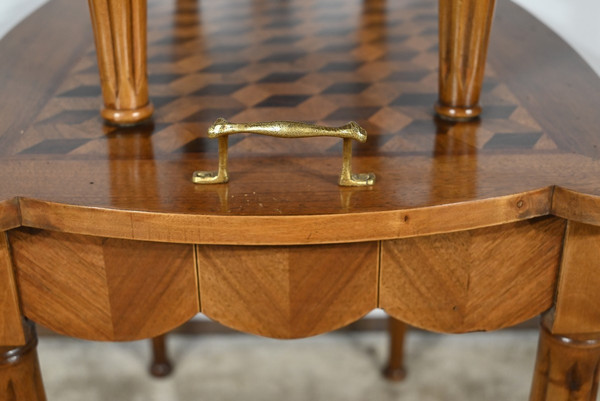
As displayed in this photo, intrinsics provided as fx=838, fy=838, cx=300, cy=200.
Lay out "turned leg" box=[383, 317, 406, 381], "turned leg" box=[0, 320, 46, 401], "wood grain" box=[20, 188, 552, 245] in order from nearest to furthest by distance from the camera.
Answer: "wood grain" box=[20, 188, 552, 245] < "turned leg" box=[0, 320, 46, 401] < "turned leg" box=[383, 317, 406, 381]

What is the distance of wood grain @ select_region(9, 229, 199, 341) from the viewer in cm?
80

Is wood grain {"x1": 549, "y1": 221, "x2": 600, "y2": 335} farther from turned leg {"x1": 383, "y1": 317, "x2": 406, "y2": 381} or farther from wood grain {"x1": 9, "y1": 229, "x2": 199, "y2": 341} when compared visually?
turned leg {"x1": 383, "y1": 317, "x2": 406, "y2": 381}

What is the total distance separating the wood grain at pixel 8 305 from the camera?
0.81 meters

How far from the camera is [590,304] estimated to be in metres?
0.85

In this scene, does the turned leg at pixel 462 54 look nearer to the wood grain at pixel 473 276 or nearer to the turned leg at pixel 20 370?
the wood grain at pixel 473 276

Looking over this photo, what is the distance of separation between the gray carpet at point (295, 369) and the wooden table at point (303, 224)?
2.18ft

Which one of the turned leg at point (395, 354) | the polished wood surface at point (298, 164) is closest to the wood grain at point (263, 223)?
the polished wood surface at point (298, 164)

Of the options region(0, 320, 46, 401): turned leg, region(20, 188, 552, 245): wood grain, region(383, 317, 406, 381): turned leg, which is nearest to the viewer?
region(20, 188, 552, 245): wood grain

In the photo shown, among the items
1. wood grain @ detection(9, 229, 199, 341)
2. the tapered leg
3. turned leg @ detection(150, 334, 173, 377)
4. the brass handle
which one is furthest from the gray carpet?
the brass handle

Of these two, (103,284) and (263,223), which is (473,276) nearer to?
(263,223)

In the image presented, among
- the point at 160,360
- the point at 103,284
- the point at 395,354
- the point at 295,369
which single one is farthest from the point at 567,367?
the point at 160,360

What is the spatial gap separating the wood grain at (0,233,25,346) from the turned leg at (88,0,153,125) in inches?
7.9

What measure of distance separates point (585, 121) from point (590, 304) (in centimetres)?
21

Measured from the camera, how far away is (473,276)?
32.5 inches
